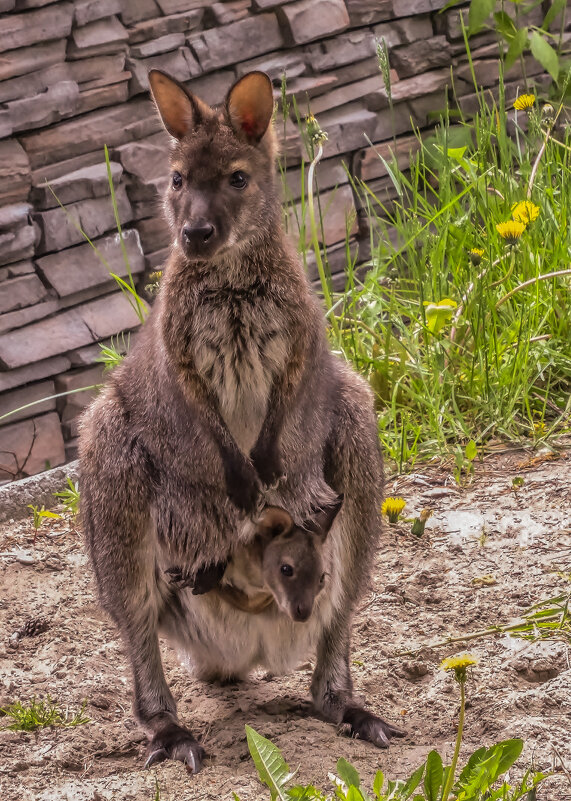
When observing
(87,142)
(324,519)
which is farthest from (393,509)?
(87,142)

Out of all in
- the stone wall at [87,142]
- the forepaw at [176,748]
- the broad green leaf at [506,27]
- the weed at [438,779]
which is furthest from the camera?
the broad green leaf at [506,27]

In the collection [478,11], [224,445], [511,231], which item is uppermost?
[478,11]

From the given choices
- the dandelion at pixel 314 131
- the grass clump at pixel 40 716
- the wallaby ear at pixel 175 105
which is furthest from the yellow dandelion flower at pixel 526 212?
the grass clump at pixel 40 716

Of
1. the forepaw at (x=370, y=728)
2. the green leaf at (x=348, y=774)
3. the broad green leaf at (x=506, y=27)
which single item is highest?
the broad green leaf at (x=506, y=27)

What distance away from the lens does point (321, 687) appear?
342cm

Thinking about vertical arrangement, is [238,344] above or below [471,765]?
above

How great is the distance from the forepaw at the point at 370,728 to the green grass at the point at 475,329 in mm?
1674

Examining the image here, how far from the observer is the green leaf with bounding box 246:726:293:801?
252 cm

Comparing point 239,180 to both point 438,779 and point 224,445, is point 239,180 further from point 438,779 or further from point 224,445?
point 438,779

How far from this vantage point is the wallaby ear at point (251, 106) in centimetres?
332

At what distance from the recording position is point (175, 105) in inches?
132

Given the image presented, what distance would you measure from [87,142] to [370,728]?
12.7ft

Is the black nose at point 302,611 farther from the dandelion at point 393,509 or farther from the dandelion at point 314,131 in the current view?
the dandelion at point 314,131

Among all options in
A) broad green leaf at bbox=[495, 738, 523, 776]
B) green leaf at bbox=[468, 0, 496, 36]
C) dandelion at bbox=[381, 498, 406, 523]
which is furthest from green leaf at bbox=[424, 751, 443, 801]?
green leaf at bbox=[468, 0, 496, 36]
